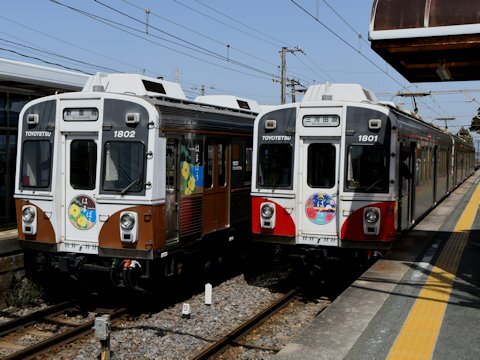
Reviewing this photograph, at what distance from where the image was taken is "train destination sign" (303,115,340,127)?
920cm

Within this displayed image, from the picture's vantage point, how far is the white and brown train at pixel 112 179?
8.26 metres

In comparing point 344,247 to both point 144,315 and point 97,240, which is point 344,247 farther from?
point 97,240

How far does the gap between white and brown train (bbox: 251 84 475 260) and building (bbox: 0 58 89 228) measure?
4.23m

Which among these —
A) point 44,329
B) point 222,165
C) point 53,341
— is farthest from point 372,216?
point 44,329

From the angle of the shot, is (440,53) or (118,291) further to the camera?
(118,291)

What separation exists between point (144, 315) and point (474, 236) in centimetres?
795

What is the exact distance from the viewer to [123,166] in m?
8.39

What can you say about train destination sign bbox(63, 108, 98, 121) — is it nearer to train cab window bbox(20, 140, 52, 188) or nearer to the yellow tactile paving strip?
train cab window bbox(20, 140, 52, 188)

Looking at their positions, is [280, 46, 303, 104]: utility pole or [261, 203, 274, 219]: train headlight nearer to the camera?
[261, 203, 274, 219]: train headlight

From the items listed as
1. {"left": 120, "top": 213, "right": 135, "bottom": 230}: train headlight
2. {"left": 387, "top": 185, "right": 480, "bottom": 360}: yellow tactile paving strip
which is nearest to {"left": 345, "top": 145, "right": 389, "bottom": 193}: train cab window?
{"left": 387, "top": 185, "right": 480, "bottom": 360}: yellow tactile paving strip

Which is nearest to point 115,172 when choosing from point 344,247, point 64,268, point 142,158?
point 142,158

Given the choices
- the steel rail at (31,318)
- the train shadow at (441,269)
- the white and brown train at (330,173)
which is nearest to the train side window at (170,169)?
the white and brown train at (330,173)

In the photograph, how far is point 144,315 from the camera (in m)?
8.60

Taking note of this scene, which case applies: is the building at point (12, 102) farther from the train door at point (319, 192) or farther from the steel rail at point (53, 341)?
the train door at point (319, 192)
